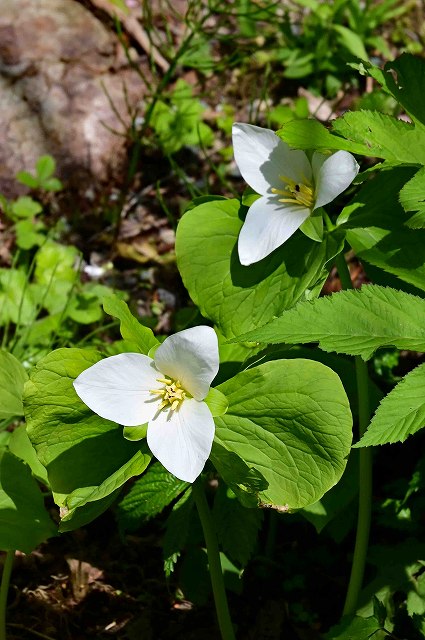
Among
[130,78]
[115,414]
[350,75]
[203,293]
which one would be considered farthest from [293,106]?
[115,414]

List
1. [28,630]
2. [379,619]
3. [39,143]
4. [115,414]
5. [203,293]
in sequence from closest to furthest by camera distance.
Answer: [115,414], [379,619], [203,293], [28,630], [39,143]

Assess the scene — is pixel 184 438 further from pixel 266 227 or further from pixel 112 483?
pixel 266 227

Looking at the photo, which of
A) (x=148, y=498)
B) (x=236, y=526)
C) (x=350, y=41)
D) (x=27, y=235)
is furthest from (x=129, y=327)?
(x=350, y=41)

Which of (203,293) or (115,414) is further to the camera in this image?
(203,293)

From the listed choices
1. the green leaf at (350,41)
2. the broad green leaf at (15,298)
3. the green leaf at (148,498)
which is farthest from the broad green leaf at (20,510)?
the green leaf at (350,41)

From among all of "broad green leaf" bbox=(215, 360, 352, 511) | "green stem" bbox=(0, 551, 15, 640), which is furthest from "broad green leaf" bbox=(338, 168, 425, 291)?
"green stem" bbox=(0, 551, 15, 640)

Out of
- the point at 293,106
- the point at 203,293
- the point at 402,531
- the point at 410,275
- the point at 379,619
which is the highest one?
the point at 410,275

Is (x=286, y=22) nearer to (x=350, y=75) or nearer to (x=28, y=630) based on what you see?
(x=350, y=75)

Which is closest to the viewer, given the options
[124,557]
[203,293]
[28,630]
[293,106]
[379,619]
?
[379,619]
